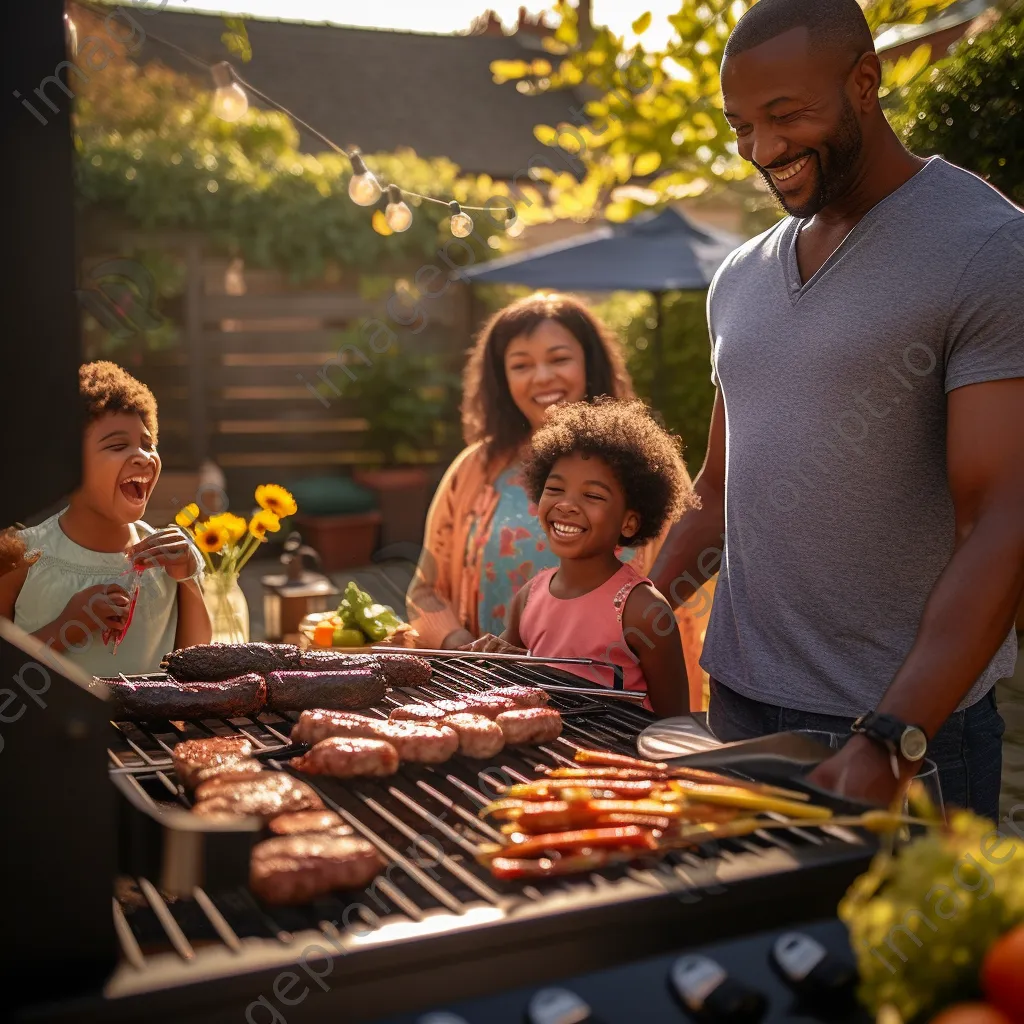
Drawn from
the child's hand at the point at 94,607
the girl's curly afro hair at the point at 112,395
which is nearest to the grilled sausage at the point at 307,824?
the child's hand at the point at 94,607

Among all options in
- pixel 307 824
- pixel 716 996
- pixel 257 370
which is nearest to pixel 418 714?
pixel 307 824

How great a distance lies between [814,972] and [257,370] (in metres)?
9.72

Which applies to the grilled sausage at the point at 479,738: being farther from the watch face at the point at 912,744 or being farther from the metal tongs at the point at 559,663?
the watch face at the point at 912,744

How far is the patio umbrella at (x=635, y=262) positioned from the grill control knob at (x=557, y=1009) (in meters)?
6.85

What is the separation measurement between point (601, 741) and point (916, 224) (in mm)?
1151

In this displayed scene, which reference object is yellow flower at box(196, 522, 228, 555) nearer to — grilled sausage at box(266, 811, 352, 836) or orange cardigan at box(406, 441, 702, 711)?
orange cardigan at box(406, 441, 702, 711)

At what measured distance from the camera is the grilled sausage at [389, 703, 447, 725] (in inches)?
81.4

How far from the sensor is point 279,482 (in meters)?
10.4

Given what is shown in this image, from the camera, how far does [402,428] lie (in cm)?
1060

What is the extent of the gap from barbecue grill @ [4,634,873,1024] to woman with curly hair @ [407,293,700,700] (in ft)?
6.55

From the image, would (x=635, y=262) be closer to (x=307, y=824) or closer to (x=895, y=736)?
(x=895, y=736)

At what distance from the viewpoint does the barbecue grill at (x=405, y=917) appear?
117 centimetres

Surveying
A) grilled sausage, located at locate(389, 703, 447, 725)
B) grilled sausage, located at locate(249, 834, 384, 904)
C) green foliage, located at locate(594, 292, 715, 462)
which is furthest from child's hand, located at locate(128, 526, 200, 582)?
green foliage, located at locate(594, 292, 715, 462)

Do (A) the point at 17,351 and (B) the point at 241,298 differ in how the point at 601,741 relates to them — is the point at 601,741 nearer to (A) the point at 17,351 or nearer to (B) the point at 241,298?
(A) the point at 17,351
